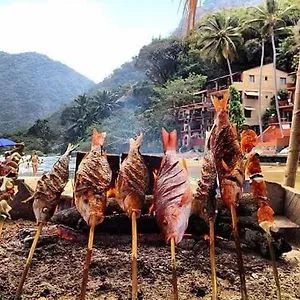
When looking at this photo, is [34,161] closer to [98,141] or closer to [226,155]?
[98,141]

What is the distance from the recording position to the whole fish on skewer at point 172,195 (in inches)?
40.3

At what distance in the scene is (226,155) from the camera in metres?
1.08

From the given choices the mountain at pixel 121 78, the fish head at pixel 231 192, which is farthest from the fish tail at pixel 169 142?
the mountain at pixel 121 78

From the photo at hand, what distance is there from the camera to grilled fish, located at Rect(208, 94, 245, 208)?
1.01 meters

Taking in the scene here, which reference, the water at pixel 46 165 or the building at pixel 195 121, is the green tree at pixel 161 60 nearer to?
the building at pixel 195 121

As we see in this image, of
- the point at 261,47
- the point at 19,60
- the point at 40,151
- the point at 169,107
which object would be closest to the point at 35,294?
the point at 40,151

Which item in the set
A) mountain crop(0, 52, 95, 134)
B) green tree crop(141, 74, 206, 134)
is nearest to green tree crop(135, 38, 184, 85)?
green tree crop(141, 74, 206, 134)

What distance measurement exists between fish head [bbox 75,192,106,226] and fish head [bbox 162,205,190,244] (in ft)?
0.57

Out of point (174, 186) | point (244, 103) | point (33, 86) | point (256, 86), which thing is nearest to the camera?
point (174, 186)

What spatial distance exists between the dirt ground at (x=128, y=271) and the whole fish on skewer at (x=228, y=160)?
216 mm

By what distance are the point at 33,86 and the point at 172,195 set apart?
7.13 feet

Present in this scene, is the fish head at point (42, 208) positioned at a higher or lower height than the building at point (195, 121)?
lower

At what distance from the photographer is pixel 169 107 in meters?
3.74

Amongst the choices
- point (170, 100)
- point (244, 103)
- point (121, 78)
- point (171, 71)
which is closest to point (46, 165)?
point (121, 78)
